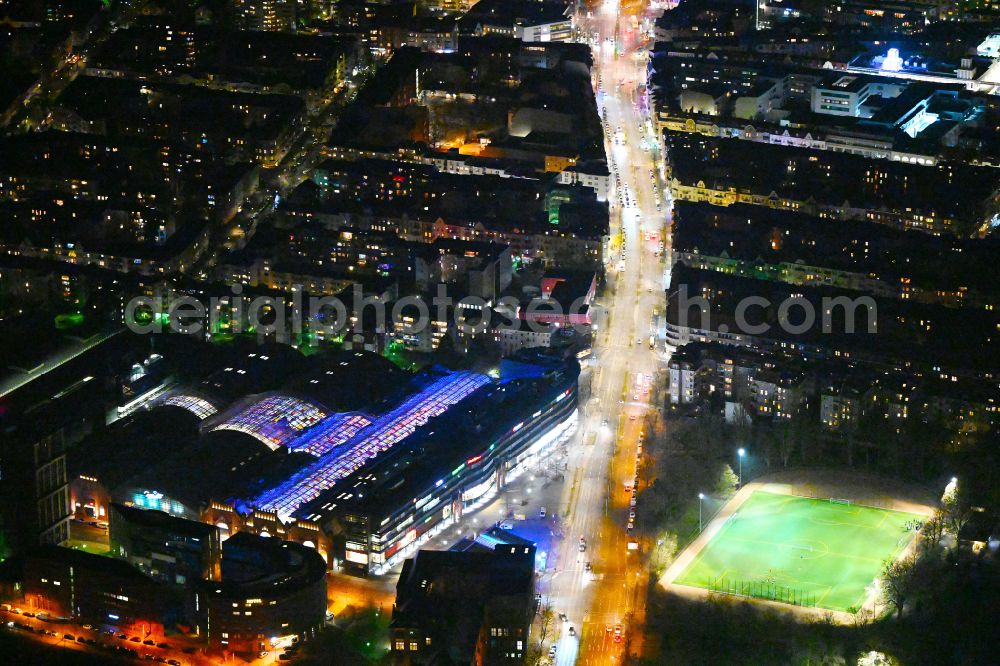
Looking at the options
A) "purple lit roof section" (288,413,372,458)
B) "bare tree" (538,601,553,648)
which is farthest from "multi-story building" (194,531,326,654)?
"purple lit roof section" (288,413,372,458)

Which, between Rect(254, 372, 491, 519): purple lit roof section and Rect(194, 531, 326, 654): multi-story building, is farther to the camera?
Rect(254, 372, 491, 519): purple lit roof section

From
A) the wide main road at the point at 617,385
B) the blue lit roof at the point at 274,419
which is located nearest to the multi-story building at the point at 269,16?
the wide main road at the point at 617,385

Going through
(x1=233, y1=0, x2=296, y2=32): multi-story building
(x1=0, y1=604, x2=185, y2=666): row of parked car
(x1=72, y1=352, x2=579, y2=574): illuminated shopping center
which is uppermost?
(x1=233, y1=0, x2=296, y2=32): multi-story building

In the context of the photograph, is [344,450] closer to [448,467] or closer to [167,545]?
[448,467]

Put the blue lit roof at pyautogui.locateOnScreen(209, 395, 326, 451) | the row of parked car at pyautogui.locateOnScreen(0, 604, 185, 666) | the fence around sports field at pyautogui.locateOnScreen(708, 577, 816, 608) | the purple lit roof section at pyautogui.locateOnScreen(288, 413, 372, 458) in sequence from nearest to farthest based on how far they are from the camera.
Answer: the row of parked car at pyautogui.locateOnScreen(0, 604, 185, 666) < the fence around sports field at pyautogui.locateOnScreen(708, 577, 816, 608) < the purple lit roof section at pyautogui.locateOnScreen(288, 413, 372, 458) < the blue lit roof at pyautogui.locateOnScreen(209, 395, 326, 451)

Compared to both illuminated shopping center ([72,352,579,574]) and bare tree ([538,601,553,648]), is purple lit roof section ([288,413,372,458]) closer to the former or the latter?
illuminated shopping center ([72,352,579,574])

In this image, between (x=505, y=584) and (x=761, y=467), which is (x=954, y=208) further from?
(x=505, y=584)
